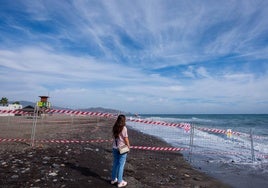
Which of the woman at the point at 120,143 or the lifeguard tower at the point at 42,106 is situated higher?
the lifeguard tower at the point at 42,106

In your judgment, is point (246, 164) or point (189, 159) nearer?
point (246, 164)

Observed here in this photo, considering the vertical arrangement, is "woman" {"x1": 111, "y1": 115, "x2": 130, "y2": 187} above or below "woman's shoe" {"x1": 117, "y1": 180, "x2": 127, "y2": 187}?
above

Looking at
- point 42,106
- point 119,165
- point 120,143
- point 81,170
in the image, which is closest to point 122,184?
point 119,165

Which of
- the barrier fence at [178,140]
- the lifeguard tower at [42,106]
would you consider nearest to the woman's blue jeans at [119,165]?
the barrier fence at [178,140]

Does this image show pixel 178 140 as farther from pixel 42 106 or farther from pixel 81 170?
pixel 42 106

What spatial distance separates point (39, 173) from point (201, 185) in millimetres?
4325

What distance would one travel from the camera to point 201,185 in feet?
23.0

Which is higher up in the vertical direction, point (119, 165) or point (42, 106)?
point (42, 106)

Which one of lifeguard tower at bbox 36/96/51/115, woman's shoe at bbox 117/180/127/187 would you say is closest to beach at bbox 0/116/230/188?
woman's shoe at bbox 117/180/127/187

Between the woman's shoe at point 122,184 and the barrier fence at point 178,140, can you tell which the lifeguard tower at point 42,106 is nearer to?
the barrier fence at point 178,140

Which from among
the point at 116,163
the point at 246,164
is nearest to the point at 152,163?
the point at 116,163

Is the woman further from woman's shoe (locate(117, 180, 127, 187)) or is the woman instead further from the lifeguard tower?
the lifeguard tower

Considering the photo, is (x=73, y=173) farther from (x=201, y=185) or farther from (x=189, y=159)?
(x=189, y=159)

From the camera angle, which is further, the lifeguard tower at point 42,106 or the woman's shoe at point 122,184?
the lifeguard tower at point 42,106
